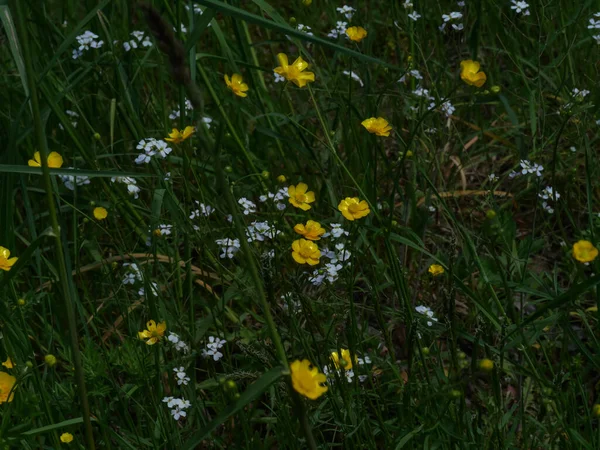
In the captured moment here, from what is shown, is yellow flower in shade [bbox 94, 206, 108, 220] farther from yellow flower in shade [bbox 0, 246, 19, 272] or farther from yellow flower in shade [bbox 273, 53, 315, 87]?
yellow flower in shade [bbox 273, 53, 315, 87]

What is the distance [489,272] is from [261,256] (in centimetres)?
79

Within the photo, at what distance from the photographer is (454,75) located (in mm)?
2803

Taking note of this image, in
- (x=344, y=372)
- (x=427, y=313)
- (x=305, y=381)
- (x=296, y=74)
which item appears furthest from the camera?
(x=296, y=74)

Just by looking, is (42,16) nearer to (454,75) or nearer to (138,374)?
(138,374)

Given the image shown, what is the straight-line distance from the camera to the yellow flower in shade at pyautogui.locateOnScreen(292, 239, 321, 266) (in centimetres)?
171

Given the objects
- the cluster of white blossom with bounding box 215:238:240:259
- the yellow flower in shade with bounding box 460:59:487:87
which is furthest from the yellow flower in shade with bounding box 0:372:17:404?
the yellow flower in shade with bounding box 460:59:487:87

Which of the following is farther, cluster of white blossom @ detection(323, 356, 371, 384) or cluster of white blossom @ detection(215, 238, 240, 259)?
cluster of white blossom @ detection(215, 238, 240, 259)

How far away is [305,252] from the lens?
1.74m

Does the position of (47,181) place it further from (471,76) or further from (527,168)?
(527,168)

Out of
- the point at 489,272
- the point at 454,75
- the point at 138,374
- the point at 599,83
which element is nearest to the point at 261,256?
the point at 138,374

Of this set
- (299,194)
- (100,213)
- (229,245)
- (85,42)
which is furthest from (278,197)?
(85,42)

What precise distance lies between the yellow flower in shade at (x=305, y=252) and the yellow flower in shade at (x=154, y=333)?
323 millimetres

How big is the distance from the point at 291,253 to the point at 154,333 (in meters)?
0.41

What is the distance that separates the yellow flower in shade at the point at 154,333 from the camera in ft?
5.57
